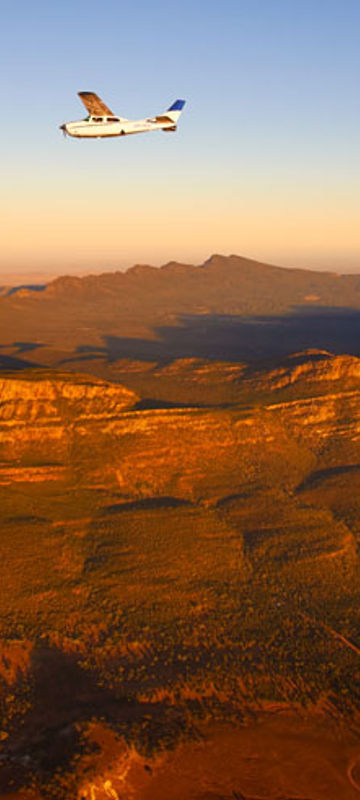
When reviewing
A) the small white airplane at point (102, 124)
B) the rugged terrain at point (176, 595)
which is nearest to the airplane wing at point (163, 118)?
the small white airplane at point (102, 124)

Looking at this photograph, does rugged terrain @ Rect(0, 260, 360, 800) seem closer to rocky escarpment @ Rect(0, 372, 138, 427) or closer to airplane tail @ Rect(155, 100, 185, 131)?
rocky escarpment @ Rect(0, 372, 138, 427)

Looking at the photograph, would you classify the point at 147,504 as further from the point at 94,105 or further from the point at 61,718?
the point at 94,105

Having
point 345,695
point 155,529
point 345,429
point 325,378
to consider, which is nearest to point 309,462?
point 345,429

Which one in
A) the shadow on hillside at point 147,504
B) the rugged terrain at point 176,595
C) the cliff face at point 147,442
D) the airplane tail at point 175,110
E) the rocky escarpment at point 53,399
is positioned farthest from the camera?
the rocky escarpment at point 53,399

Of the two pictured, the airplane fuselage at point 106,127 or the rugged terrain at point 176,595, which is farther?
the airplane fuselage at point 106,127

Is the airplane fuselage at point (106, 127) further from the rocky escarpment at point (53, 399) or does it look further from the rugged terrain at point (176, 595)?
the rocky escarpment at point (53, 399)

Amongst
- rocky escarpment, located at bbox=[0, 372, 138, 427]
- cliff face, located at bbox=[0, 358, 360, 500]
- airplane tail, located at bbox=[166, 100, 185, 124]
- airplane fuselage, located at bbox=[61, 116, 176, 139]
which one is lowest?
cliff face, located at bbox=[0, 358, 360, 500]

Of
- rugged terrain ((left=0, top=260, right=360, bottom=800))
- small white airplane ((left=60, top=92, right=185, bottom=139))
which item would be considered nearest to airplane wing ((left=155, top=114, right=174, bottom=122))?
small white airplane ((left=60, top=92, right=185, bottom=139))

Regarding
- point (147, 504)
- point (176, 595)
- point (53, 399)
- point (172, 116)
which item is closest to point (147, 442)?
point (147, 504)

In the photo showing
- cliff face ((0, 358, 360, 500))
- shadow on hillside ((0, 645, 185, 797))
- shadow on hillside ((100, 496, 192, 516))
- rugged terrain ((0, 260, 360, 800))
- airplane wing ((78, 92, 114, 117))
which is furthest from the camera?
cliff face ((0, 358, 360, 500))
